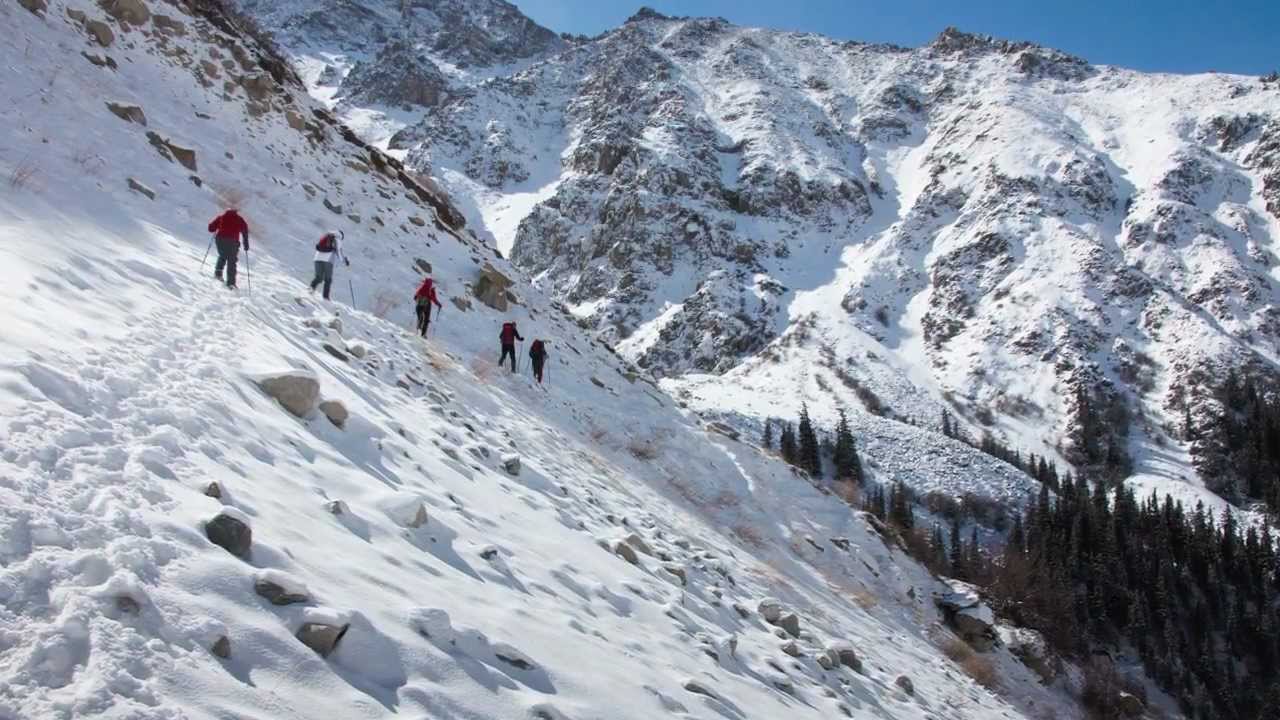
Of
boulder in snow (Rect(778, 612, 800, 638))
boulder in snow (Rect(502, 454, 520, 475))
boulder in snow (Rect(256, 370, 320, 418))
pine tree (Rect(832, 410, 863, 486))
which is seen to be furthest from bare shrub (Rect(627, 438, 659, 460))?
pine tree (Rect(832, 410, 863, 486))

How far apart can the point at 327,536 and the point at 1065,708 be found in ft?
63.8

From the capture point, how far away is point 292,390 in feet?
24.0

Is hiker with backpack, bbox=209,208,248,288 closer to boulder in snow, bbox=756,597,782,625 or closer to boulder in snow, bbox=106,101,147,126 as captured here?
boulder in snow, bbox=106,101,147,126

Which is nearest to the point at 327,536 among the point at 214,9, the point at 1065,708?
the point at 1065,708

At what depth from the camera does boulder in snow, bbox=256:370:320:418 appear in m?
7.26

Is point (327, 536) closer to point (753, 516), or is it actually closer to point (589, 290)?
point (753, 516)

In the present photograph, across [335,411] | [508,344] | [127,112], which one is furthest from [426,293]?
[335,411]

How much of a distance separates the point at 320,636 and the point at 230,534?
2.85 ft

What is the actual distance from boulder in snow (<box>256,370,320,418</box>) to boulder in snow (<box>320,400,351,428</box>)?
0.21 meters

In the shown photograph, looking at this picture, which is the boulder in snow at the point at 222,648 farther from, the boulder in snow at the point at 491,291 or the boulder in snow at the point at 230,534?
the boulder in snow at the point at 491,291

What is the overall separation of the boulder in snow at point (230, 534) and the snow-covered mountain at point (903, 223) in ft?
262

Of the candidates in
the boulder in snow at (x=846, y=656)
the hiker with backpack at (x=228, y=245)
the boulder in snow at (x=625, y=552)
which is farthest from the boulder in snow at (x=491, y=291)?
the boulder in snow at (x=846, y=656)

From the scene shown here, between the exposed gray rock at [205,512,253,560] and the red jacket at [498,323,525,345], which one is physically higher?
the red jacket at [498,323,525,345]

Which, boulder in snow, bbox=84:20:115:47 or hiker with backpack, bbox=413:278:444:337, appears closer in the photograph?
hiker with backpack, bbox=413:278:444:337
